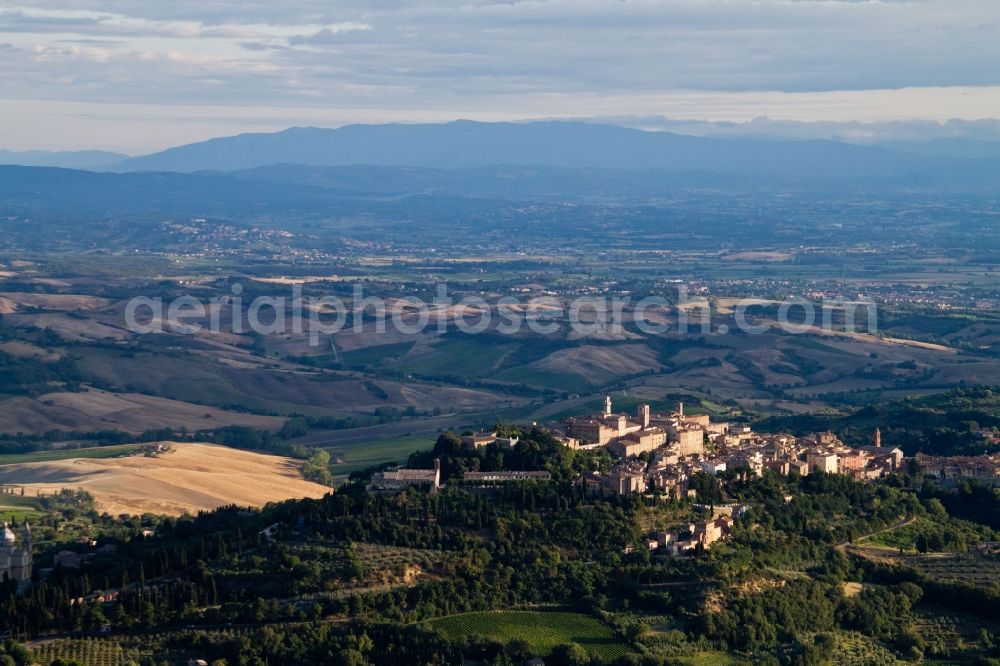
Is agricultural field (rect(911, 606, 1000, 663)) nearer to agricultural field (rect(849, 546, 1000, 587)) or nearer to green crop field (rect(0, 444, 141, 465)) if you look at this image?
agricultural field (rect(849, 546, 1000, 587))

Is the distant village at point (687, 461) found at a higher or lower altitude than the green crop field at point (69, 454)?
higher

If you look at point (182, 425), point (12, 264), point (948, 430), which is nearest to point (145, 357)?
point (182, 425)

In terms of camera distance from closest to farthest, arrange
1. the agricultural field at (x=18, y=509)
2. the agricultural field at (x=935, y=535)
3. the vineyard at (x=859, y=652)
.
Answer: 1. the vineyard at (x=859, y=652)
2. the agricultural field at (x=935, y=535)
3. the agricultural field at (x=18, y=509)

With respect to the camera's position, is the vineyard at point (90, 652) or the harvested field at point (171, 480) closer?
the vineyard at point (90, 652)

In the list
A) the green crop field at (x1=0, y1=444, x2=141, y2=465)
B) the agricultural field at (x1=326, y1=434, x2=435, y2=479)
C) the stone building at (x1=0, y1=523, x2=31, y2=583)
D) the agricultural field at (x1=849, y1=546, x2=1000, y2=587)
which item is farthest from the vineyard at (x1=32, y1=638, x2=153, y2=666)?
the green crop field at (x1=0, y1=444, x2=141, y2=465)

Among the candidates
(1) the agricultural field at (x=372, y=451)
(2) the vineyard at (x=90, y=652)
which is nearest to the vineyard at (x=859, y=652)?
(2) the vineyard at (x=90, y=652)

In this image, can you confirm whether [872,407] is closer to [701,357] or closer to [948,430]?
[948,430]

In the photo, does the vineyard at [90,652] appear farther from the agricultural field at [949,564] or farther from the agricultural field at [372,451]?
the agricultural field at [372,451]

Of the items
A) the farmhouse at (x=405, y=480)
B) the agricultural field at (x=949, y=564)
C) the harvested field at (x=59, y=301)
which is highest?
the farmhouse at (x=405, y=480)
